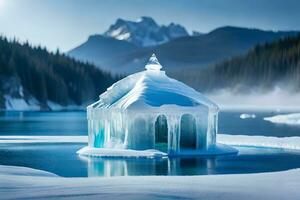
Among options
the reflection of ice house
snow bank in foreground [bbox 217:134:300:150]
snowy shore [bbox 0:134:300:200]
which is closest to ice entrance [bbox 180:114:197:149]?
the reflection of ice house

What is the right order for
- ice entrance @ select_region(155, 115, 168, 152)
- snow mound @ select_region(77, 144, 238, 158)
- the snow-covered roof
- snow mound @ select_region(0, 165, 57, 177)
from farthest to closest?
ice entrance @ select_region(155, 115, 168, 152)
the snow-covered roof
snow mound @ select_region(77, 144, 238, 158)
snow mound @ select_region(0, 165, 57, 177)

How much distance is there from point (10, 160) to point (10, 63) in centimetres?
14188

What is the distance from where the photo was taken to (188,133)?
43062mm

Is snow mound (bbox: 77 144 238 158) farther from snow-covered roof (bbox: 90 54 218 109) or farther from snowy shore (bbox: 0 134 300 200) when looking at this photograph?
snowy shore (bbox: 0 134 300 200)

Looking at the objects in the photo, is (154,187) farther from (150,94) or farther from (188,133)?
(188,133)

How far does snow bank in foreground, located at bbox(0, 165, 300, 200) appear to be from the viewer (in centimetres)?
1994

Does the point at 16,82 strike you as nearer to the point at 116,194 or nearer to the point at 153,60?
the point at 153,60

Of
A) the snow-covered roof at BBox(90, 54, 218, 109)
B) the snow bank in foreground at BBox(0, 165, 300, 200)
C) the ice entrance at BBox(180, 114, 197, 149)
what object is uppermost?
the snow-covered roof at BBox(90, 54, 218, 109)

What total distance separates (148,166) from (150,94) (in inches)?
330

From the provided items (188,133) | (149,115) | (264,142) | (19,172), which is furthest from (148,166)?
(264,142)

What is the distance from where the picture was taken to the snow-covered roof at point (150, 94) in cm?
3856

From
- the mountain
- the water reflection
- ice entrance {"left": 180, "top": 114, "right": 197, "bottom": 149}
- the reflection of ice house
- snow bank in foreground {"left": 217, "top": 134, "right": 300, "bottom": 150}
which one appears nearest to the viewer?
the water reflection

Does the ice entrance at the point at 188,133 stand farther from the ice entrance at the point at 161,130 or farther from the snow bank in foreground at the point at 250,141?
the snow bank in foreground at the point at 250,141

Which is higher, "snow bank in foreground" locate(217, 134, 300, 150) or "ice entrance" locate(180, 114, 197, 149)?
"ice entrance" locate(180, 114, 197, 149)
